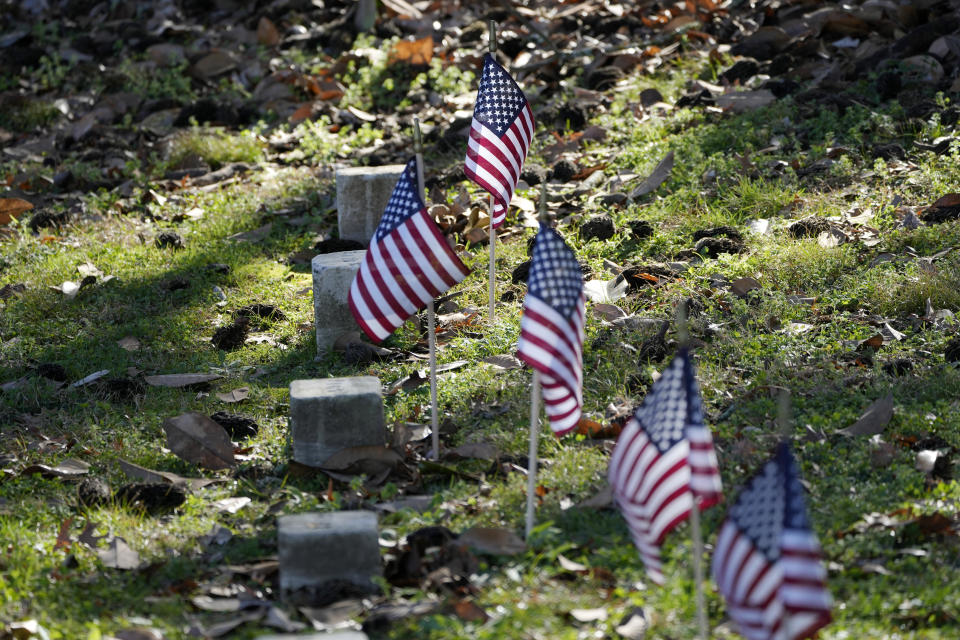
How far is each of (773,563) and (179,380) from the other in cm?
423

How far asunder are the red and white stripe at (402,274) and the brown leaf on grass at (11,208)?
5.37 m

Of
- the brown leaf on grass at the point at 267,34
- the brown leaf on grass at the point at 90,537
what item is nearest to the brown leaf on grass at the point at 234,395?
the brown leaf on grass at the point at 90,537

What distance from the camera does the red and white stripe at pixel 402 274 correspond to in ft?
16.4

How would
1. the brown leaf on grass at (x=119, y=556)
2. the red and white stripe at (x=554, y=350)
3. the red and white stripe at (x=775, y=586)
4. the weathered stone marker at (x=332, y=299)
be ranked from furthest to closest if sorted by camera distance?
Answer: the weathered stone marker at (x=332, y=299), the brown leaf on grass at (x=119, y=556), the red and white stripe at (x=554, y=350), the red and white stripe at (x=775, y=586)

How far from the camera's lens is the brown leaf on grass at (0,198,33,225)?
364 inches

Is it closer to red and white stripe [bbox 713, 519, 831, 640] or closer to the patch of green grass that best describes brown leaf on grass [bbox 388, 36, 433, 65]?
the patch of green grass

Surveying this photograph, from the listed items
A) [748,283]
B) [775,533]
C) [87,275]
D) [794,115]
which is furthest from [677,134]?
[775,533]

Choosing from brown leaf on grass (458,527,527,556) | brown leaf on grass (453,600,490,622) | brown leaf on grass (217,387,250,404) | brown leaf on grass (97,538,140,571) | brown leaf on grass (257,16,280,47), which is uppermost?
brown leaf on grass (257,16,280,47)

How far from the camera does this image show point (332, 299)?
6746mm

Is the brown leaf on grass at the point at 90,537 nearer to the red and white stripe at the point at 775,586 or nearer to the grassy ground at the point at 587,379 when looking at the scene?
the grassy ground at the point at 587,379

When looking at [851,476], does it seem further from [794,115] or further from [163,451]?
[794,115]

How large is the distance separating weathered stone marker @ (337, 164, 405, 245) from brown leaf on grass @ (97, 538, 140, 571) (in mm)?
3938

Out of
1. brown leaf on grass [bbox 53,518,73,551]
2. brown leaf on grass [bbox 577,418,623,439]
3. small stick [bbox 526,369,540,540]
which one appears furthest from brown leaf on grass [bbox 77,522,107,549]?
brown leaf on grass [bbox 577,418,623,439]

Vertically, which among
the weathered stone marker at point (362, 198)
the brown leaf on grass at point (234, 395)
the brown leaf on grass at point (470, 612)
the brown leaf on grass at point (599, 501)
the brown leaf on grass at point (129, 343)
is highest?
the weathered stone marker at point (362, 198)
